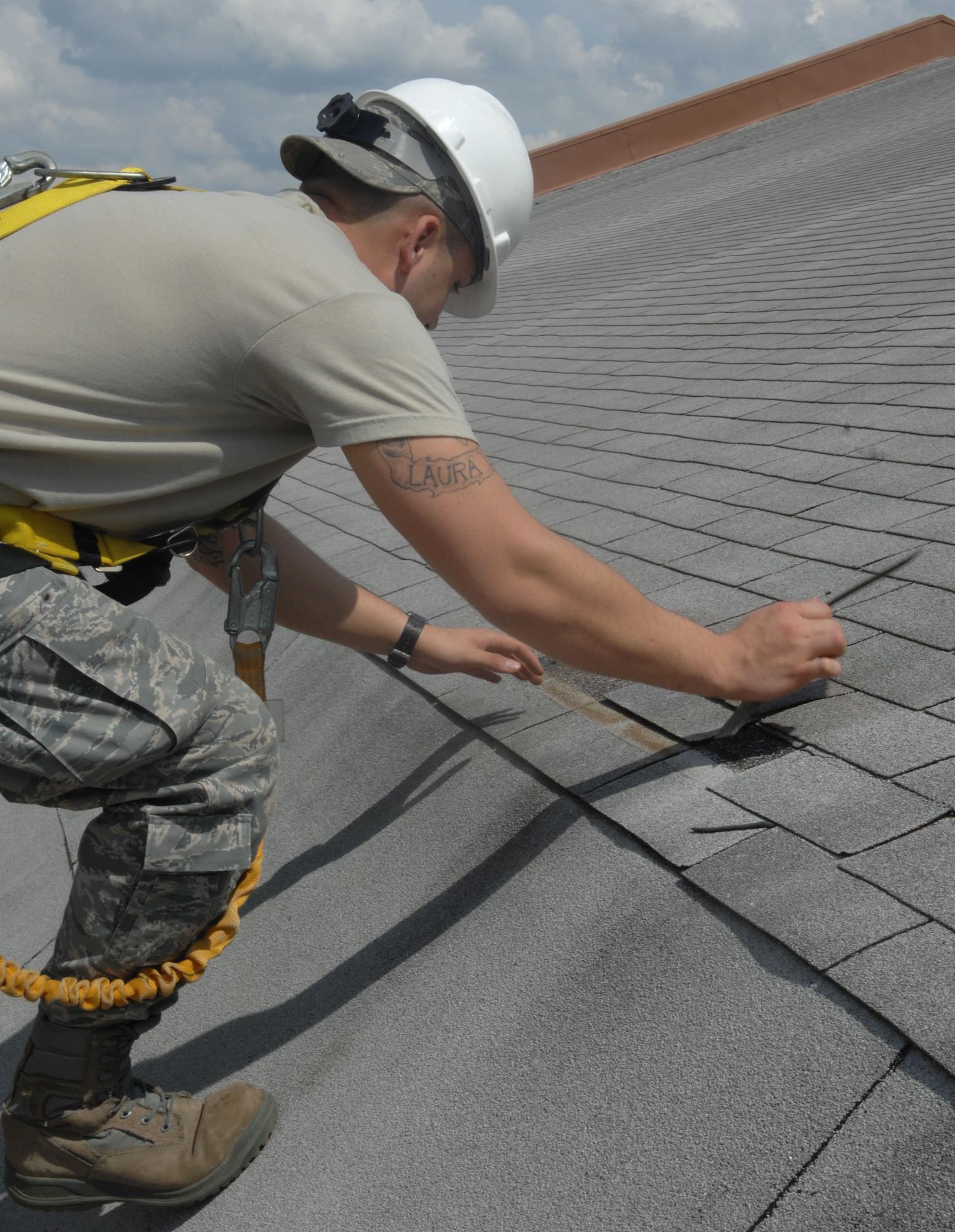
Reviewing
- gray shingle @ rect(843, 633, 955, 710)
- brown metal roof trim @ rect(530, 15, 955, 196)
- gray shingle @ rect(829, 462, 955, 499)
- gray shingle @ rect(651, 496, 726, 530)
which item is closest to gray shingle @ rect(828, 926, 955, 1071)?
gray shingle @ rect(843, 633, 955, 710)

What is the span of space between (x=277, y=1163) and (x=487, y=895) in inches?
23.0

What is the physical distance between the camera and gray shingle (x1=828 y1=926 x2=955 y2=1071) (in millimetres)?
1246

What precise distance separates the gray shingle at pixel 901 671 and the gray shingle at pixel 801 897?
1.61 ft

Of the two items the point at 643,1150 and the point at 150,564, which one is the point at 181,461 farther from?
the point at 643,1150

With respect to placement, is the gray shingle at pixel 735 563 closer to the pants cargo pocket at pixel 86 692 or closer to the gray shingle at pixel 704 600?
the gray shingle at pixel 704 600

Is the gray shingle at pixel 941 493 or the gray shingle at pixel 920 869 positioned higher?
the gray shingle at pixel 920 869


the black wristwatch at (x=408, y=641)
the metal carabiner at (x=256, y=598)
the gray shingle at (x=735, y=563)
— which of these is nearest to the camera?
the metal carabiner at (x=256, y=598)

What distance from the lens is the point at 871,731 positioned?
1920 millimetres

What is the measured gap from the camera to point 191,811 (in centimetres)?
165

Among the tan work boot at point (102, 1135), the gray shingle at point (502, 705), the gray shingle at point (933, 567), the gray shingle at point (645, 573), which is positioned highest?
the gray shingle at point (933, 567)

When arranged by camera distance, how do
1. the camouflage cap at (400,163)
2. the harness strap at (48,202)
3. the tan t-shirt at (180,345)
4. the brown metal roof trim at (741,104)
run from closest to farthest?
the tan t-shirt at (180,345), the harness strap at (48,202), the camouflage cap at (400,163), the brown metal roof trim at (741,104)

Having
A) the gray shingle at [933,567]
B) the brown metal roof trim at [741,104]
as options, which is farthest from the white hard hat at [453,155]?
the brown metal roof trim at [741,104]

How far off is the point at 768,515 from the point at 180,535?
1.96 meters

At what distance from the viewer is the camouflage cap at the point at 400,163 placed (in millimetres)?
1844
